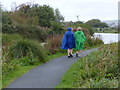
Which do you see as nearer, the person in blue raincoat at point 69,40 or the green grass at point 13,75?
the green grass at point 13,75

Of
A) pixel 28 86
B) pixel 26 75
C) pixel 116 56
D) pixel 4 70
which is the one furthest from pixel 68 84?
pixel 116 56

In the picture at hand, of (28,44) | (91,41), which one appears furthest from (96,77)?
(91,41)

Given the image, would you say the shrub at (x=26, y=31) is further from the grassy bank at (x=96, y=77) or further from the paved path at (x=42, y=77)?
the grassy bank at (x=96, y=77)

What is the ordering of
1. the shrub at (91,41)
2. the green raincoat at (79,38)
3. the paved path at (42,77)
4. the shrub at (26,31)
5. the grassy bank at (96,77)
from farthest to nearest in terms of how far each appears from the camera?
the shrub at (91,41) → the shrub at (26,31) → the green raincoat at (79,38) → the paved path at (42,77) → the grassy bank at (96,77)

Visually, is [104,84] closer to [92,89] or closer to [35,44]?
[92,89]

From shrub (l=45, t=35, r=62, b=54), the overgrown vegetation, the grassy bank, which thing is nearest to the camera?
the grassy bank

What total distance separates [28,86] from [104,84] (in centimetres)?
215

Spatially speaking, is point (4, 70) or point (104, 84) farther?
point (4, 70)

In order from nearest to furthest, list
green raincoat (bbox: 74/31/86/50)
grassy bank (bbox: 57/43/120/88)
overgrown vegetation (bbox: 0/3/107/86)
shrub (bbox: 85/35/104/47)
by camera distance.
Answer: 1. grassy bank (bbox: 57/43/120/88)
2. overgrown vegetation (bbox: 0/3/107/86)
3. green raincoat (bbox: 74/31/86/50)
4. shrub (bbox: 85/35/104/47)

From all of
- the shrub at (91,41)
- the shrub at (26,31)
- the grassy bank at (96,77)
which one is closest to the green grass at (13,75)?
the grassy bank at (96,77)

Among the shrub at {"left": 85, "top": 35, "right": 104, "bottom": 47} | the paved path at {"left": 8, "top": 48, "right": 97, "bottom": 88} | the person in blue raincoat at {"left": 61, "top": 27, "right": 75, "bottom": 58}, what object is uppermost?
the person in blue raincoat at {"left": 61, "top": 27, "right": 75, "bottom": 58}

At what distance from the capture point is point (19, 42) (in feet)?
40.4

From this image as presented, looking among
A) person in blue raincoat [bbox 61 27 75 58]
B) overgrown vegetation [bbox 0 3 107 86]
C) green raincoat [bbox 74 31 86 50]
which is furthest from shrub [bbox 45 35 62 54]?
green raincoat [bbox 74 31 86 50]

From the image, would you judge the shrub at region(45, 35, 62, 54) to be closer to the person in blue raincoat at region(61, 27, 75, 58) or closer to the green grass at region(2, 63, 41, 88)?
the person in blue raincoat at region(61, 27, 75, 58)
